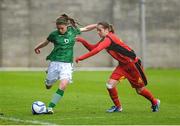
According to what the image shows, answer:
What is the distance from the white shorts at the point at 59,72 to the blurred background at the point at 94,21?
28.9 meters

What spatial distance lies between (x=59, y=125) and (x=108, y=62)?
1294 inches

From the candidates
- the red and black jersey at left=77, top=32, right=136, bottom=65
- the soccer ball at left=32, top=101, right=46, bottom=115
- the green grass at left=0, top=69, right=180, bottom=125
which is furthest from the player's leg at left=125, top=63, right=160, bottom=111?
the soccer ball at left=32, top=101, right=46, bottom=115

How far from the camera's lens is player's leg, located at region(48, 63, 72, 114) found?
568 inches

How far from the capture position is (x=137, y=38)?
1743 inches

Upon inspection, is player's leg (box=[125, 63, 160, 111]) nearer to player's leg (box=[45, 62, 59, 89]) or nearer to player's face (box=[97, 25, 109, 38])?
player's face (box=[97, 25, 109, 38])

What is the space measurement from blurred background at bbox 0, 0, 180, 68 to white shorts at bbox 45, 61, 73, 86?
94.7 ft

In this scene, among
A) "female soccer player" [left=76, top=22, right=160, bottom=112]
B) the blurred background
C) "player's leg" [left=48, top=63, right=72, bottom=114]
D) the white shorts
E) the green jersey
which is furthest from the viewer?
the blurred background

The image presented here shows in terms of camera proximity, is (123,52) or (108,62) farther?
(108,62)

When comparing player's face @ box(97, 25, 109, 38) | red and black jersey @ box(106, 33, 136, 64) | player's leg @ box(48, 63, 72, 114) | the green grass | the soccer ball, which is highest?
player's face @ box(97, 25, 109, 38)

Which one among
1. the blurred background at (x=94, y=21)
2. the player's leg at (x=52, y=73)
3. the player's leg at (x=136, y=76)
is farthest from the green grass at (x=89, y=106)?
the blurred background at (x=94, y=21)

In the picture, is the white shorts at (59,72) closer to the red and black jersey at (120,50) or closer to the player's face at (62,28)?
the player's face at (62,28)

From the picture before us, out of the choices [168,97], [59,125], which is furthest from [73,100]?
[59,125]

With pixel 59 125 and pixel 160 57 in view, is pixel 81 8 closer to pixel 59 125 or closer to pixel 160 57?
pixel 160 57

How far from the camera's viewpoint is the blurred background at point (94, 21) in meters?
43.9
